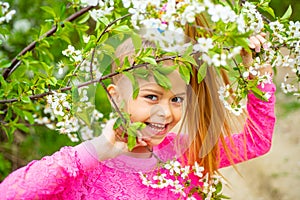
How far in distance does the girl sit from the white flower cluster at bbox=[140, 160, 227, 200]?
2 centimetres

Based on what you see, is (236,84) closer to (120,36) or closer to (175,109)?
(175,109)

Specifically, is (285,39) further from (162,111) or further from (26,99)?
(26,99)

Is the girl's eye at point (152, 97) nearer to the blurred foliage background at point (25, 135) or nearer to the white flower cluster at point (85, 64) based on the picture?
the white flower cluster at point (85, 64)

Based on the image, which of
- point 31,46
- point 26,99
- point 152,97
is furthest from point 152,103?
point 31,46

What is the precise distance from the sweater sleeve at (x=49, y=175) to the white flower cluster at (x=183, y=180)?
163 mm

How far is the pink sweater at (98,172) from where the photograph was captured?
1.10 metres

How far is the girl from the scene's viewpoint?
3.59ft

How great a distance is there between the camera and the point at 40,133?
251 cm

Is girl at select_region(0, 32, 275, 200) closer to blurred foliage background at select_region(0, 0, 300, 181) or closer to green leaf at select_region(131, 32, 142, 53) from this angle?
green leaf at select_region(131, 32, 142, 53)

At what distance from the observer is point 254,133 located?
1418 millimetres

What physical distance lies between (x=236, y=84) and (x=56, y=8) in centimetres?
54

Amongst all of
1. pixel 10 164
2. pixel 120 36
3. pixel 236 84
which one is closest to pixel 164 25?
pixel 120 36

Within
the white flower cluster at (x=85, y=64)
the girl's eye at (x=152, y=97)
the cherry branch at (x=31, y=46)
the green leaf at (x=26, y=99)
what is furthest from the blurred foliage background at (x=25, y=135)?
the girl's eye at (x=152, y=97)

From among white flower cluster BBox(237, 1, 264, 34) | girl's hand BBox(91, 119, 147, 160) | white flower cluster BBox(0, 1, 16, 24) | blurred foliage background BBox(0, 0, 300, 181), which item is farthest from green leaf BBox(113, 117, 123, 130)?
blurred foliage background BBox(0, 0, 300, 181)
